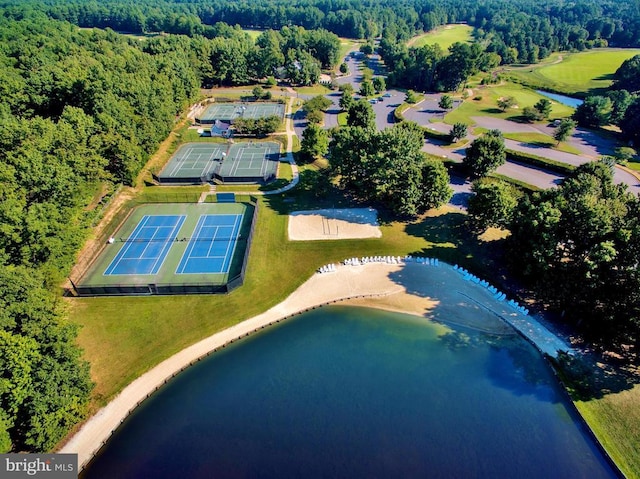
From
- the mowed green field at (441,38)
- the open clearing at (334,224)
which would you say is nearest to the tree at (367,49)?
the mowed green field at (441,38)

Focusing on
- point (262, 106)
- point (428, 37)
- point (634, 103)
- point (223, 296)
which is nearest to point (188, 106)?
point (262, 106)

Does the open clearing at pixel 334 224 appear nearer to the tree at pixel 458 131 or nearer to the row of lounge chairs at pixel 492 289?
the row of lounge chairs at pixel 492 289

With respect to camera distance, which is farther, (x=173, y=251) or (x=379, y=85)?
(x=379, y=85)

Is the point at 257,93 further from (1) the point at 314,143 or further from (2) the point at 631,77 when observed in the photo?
(2) the point at 631,77

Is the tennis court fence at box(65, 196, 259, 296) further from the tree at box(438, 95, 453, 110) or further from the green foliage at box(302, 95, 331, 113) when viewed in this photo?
the tree at box(438, 95, 453, 110)

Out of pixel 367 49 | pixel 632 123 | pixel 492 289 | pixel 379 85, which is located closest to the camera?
pixel 492 289

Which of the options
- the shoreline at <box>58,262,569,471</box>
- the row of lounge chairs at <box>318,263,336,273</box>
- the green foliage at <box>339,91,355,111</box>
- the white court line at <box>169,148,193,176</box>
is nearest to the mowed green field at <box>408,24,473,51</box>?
the green foliage at <box>339,91,355,111</box>

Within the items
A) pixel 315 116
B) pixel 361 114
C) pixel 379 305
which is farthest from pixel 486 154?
pixel 315 116
